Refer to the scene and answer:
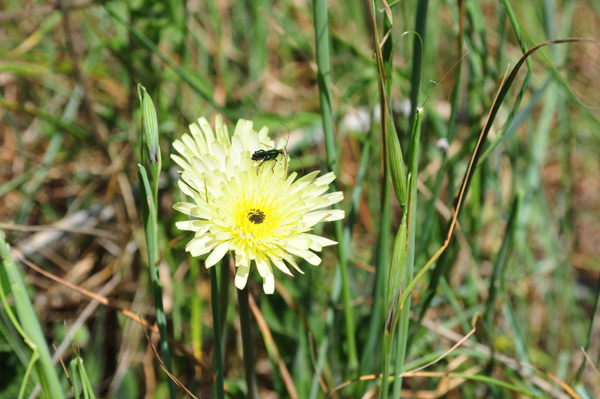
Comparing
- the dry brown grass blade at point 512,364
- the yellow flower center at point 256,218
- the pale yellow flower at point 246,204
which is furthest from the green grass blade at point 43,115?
the dry brown grass blade at point 512,364

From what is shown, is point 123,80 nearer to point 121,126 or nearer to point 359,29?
point 121,126

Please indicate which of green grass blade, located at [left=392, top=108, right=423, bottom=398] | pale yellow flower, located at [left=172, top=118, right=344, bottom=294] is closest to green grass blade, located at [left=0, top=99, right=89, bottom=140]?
pale yellow flower, located at [left=172, top=118, right=344, bottom=294]

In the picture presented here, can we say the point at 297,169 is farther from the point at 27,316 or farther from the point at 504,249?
the point at 27,316

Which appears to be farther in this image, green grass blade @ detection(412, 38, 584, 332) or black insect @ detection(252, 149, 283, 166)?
black insect @ detection(252, 149, 283, 166)

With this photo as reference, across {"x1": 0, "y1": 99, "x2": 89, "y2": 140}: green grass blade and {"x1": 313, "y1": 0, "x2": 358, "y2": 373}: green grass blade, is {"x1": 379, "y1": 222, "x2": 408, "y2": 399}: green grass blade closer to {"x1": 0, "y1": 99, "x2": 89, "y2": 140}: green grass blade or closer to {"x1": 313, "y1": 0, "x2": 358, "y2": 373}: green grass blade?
{"x1": 313, "y1": 0, "x2": 358, "y2": 373}: green grass blade

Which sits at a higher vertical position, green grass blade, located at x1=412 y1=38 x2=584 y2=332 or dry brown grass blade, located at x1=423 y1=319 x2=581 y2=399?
green grass blade, located at x1=412 y1=38 x2=584 y2=332

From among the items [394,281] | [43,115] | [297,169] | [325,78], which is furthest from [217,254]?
[43,115]

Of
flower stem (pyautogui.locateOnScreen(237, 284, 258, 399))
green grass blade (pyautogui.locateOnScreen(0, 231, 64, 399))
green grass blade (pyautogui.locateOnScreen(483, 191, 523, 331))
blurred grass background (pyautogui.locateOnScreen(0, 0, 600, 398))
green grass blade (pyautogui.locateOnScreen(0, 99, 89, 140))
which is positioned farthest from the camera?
green grass blade (pyautogui.locateOnScreen(0, 99, 89, 140))

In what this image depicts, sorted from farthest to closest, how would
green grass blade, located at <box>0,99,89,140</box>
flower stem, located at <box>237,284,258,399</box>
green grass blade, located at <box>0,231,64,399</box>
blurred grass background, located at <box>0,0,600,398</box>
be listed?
green grass blade, located at <box>0,99,89,140</box>
blurred grass background, located at <box>0,0,600,398</box>
flower stem, located at <box>237,284,258,399</box>
green grass blade, located at <box>0,231,64,399</box>

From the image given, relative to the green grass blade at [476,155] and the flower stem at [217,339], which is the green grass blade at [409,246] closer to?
the green grass blade at [476,155]
